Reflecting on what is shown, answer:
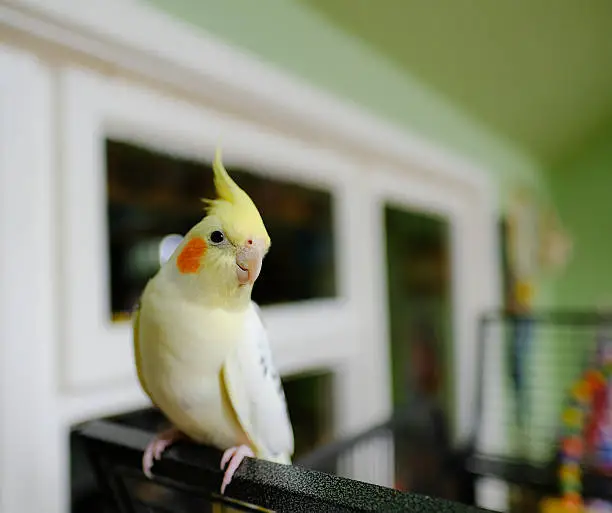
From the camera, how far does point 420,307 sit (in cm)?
199

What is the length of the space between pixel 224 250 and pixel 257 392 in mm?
144

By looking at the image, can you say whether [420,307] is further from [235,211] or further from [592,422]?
[235,211]

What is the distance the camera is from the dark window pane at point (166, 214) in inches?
33.9

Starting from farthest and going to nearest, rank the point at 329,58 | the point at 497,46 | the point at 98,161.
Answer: the point at 497,46 → the point at 329,58 → the point at 98,161

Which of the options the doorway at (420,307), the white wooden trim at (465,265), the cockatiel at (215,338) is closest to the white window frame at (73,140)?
the cockatiel at (215,338)

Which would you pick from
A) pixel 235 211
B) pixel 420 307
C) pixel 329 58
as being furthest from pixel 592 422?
pixel 235 211

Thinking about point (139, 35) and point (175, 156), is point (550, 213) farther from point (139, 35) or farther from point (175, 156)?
point (139, 35)

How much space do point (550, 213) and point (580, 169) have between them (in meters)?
0.32

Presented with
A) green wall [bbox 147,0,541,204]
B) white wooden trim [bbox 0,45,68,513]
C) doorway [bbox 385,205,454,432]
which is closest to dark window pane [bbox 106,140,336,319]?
white wooden trim [bbox 0,45,68,513]

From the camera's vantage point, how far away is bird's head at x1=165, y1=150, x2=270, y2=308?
388 mm

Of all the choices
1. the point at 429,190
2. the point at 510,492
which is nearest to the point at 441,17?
the point at 429,190

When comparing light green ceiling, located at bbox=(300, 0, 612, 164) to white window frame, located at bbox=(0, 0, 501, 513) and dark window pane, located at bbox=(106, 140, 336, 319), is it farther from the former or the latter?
dark window pane, located at bbox=(106, 140, 336, 319)

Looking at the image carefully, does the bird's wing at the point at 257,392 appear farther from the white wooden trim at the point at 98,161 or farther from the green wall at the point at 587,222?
the green wall at the point at 587,222

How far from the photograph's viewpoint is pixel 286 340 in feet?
3.63
